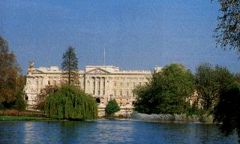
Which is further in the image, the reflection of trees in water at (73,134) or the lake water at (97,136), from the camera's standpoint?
the reflection of trees in water at (73,134)

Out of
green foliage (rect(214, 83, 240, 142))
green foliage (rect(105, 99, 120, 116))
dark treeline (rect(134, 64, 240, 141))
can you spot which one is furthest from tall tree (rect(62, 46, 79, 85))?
green foliage (rect(214, 83, 240, 142))

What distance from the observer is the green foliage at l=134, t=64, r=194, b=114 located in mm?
91050

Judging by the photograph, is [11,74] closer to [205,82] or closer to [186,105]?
[186,105]

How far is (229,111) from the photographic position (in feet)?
70.6

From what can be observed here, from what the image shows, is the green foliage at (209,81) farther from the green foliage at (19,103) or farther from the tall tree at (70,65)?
the green foliage at (19,103)

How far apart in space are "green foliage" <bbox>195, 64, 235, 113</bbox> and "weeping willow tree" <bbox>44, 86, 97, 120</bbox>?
3183 cm

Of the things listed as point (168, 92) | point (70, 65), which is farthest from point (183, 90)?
point (70, 65)

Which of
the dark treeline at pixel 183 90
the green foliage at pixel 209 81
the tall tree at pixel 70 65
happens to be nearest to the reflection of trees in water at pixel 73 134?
the dark treeline at pixel 183 90

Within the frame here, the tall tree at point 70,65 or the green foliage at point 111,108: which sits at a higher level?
the tall tree at point 70,65

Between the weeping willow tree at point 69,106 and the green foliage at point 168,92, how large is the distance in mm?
24243

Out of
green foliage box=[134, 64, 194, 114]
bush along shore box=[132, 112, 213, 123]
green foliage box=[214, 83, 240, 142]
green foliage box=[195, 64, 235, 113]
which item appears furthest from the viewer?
green foliage box=[195, 64, 235, 113]

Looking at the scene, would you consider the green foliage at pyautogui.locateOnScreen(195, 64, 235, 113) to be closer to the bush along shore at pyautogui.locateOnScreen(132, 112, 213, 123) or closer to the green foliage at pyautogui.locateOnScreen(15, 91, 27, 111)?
the bush along shore at pyautogui.locateOnScreen(132, 112, 213, 123)

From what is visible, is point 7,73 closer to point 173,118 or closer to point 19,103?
point 19,103

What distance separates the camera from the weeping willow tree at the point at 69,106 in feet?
220
